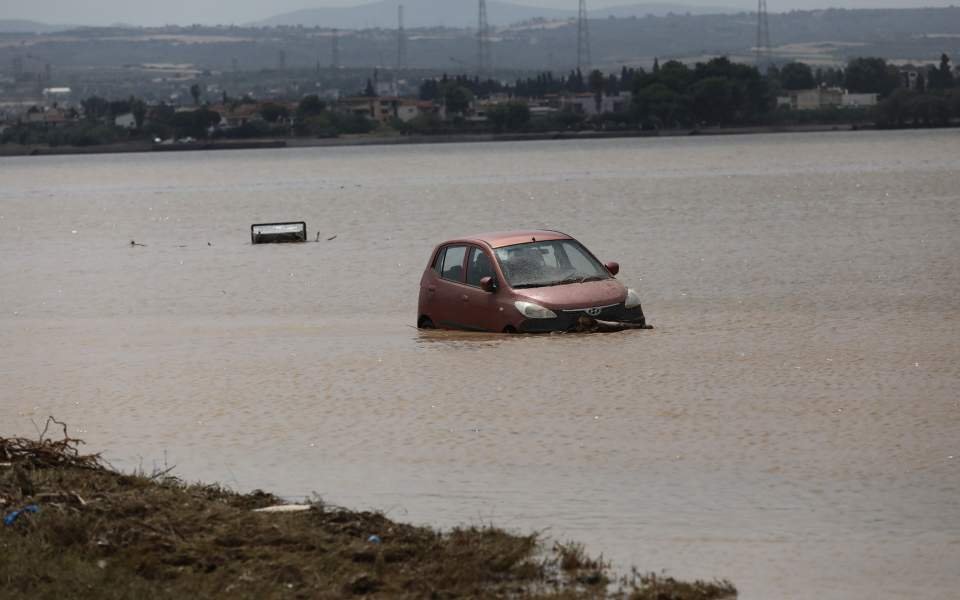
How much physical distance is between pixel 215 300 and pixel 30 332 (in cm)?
670

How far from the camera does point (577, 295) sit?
19.2m

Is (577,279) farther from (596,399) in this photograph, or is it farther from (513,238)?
(596,399)

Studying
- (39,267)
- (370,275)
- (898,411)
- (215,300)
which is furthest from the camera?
(39,267)

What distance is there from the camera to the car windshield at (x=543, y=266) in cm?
1947

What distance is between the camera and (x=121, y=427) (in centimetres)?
1500

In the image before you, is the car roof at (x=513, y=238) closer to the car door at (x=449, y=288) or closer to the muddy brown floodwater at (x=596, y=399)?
the car door at (x=449, y=288)

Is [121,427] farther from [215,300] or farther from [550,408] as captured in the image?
[215,300]

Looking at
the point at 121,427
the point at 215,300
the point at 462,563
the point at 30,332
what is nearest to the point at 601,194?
the point at 215,300

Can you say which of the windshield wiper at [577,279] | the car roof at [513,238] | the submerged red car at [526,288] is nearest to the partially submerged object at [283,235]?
the submerged red car at [526,288]

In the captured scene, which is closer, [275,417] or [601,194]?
[275,417]

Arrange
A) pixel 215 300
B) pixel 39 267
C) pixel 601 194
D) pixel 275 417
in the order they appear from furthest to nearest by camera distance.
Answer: pixel 601 194, pixel 39 267, pixel 215 300, pixel 275 417

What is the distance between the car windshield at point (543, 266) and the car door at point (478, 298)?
23 cm

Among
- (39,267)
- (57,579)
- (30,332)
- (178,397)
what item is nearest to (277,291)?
(30,332)

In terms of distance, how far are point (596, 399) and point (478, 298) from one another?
14.9ft
